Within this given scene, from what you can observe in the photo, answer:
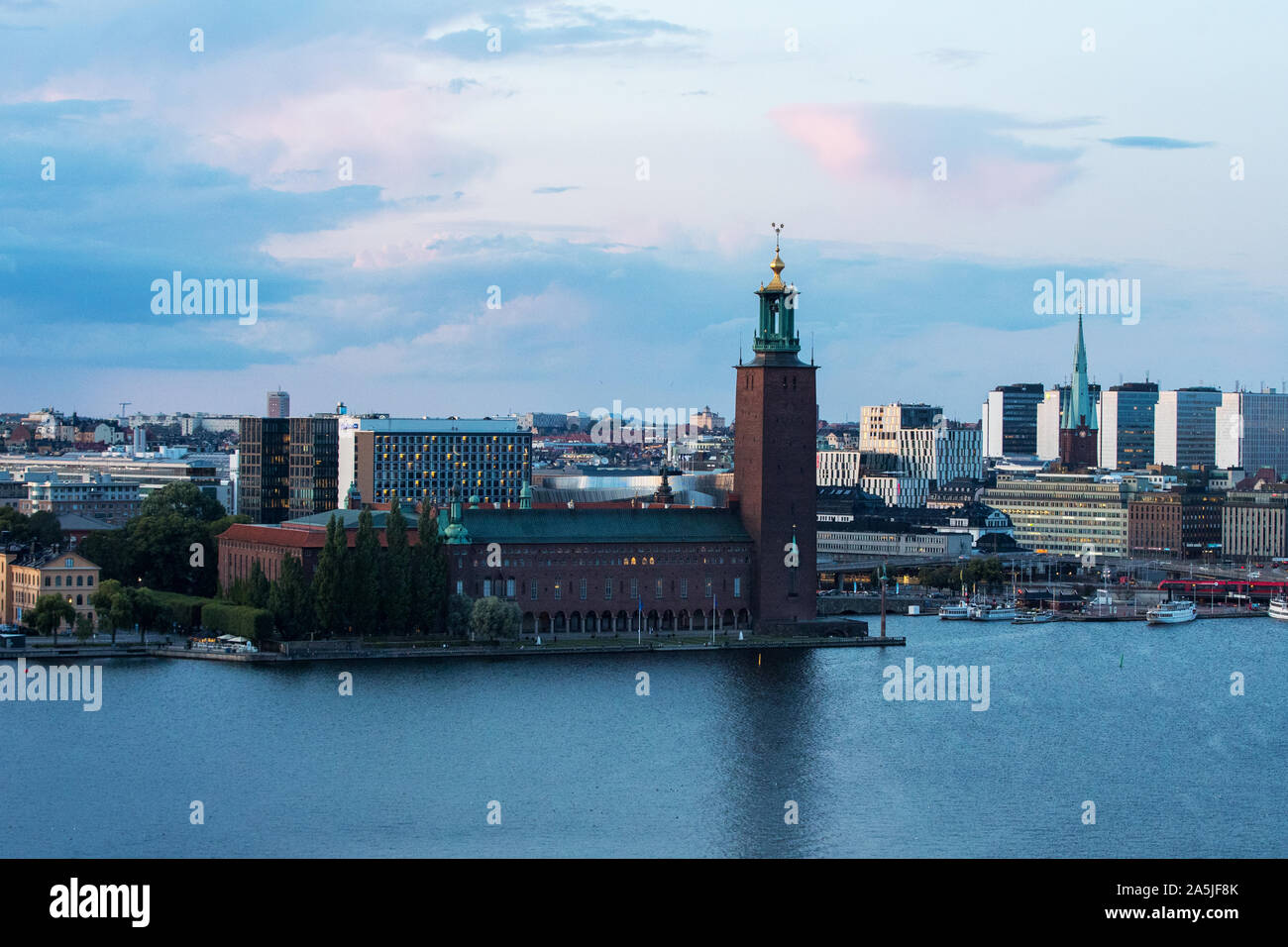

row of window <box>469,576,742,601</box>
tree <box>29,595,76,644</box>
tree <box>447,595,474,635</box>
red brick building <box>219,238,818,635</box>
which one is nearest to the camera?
tree <box>29,595,76,644</box>

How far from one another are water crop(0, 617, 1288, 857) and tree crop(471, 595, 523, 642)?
2.08 meters

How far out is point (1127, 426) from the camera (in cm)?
15725

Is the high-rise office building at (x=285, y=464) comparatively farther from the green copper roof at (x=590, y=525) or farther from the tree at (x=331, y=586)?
the tree at (x=331, y=586)

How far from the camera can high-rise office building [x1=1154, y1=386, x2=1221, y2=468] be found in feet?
490

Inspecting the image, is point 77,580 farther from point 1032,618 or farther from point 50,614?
point 1032,618

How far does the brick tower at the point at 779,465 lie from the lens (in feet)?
184

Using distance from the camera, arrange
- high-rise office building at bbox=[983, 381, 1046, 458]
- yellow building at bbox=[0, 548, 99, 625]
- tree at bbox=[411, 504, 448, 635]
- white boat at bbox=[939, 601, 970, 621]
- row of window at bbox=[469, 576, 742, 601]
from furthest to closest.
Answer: high-rise office building at bbox=[983, 381, 1046, 458] < white boat at bbox=[939, 601, 970, 621] < row of window at bbox=[469, 576, 742, 601] < yellow building at bbox=[0, 548, 99, 625] < tree at bbox=[411, 504, 448, 635]

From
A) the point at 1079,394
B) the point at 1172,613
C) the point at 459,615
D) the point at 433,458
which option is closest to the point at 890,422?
the point at 1079,394

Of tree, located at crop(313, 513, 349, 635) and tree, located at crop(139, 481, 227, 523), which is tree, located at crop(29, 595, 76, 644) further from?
tree, located at crop(139, 481, 227, 523)

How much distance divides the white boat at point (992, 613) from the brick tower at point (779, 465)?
42.8 feet

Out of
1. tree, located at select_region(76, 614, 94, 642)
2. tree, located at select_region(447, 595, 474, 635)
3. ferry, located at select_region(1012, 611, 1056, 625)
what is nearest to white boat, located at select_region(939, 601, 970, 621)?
ferry, located at select_region(1012, 611, 1056, 625)

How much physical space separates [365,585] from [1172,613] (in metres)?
31.6
